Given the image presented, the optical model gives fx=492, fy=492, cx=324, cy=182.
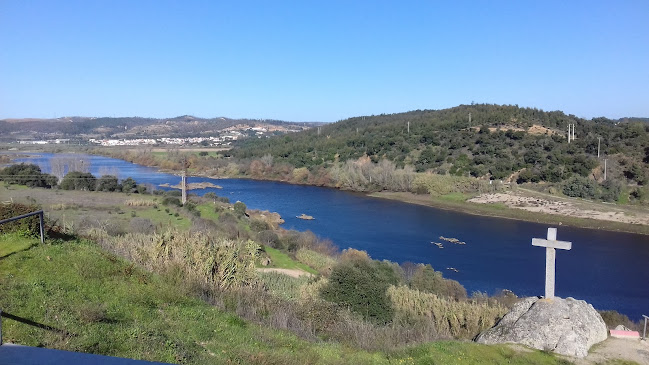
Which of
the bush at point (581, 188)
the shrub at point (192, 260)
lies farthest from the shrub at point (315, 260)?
the bush at point (581, 188)

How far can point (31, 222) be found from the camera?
7.76 metres

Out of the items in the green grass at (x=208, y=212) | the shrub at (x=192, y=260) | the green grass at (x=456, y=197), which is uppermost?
the shrub at (x=192, y=260)

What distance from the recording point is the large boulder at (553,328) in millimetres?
8297

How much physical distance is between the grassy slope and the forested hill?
1802 inches

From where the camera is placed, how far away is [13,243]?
7.16m

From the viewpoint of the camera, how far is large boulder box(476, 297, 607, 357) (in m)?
8.30

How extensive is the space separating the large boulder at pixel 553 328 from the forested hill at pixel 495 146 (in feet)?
137

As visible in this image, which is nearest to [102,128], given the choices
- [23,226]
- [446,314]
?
[446,314]

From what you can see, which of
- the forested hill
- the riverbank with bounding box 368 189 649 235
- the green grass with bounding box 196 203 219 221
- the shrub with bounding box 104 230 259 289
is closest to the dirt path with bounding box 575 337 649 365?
the shrub with bounding box 104 230 259 289

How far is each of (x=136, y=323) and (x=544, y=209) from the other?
40354mm

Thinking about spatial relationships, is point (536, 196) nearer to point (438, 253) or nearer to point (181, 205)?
point (438, 253)

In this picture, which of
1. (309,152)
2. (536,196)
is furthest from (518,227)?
(309,152)

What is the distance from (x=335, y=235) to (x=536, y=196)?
2208 cm

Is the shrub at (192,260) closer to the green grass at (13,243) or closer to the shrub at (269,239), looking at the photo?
the green grass at (13,243)
